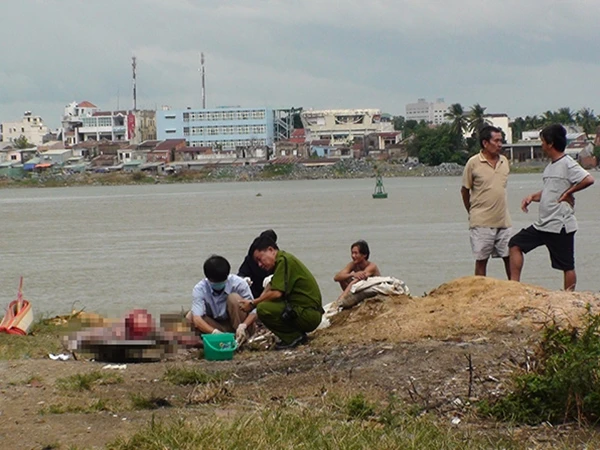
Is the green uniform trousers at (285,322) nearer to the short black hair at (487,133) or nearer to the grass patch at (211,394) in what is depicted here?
the grass patch at (211,394)

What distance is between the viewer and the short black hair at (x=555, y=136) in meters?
9.78

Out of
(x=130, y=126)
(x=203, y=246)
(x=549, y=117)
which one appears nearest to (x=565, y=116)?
(x=549, y=117)

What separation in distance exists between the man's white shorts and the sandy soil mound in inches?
16.6

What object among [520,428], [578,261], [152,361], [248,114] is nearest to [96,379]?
[152,361]

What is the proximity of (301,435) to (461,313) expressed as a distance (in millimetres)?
3455

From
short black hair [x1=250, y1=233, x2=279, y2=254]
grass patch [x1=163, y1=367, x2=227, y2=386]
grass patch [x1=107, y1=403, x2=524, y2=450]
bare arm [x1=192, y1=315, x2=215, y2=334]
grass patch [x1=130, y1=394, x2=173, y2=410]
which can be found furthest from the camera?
bare arm [x1=192, y1=315, x2=215, y2=334]

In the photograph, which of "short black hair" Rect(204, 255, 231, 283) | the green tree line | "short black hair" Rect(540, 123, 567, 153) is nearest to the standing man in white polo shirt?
"short black hair" Rect(540, 123, 567, 153)

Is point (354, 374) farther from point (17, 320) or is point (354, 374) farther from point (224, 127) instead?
point (224, 127)

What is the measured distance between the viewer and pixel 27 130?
179250 millimetres

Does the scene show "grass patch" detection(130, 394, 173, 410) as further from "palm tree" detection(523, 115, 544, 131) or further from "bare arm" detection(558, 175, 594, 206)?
"palm tree" detection(523, 115, 544, 131)

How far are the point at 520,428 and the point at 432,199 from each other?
56.7m

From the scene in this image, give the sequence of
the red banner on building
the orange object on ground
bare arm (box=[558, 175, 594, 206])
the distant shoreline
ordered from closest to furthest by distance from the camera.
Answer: bare arm (box=[558, 175, 594, 206]) → the orange object on ground → the distant shoreline → the red banner on building

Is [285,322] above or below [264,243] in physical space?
below

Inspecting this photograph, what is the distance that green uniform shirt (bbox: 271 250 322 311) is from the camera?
920 cm
